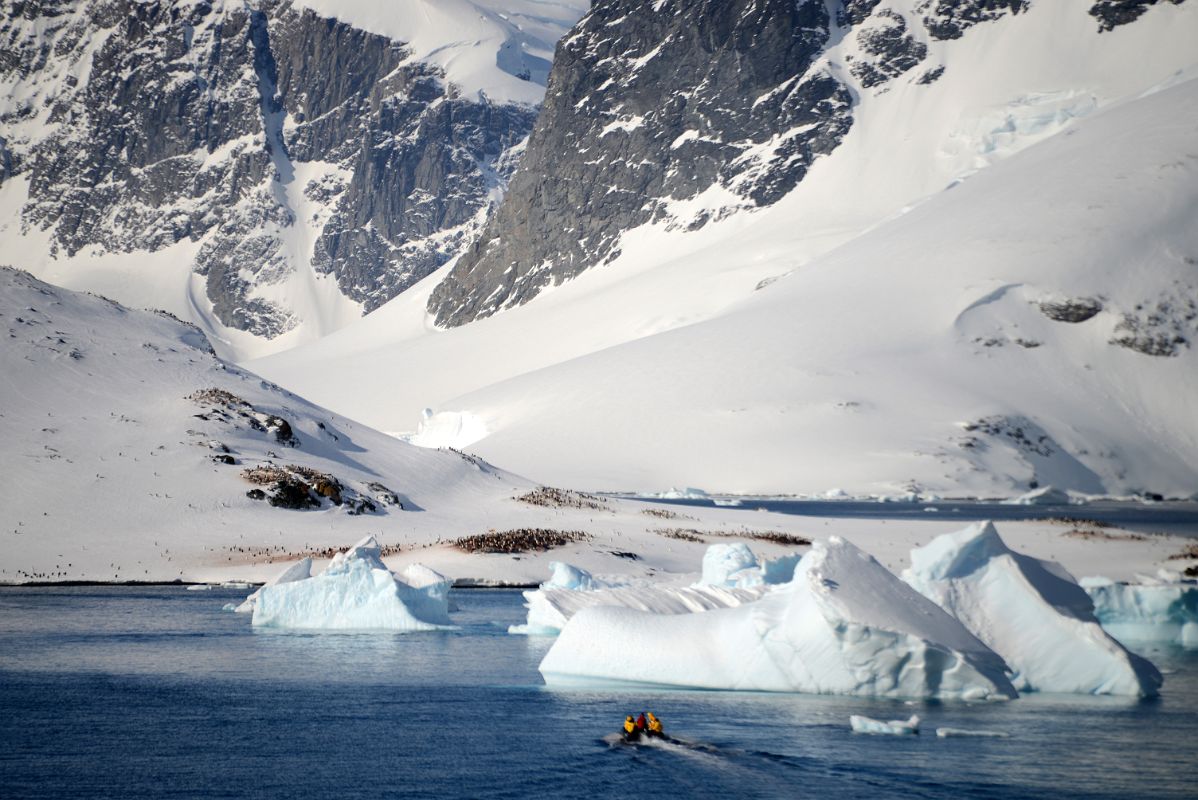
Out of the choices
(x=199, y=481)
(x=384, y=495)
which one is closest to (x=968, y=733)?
(x=199, y=481)

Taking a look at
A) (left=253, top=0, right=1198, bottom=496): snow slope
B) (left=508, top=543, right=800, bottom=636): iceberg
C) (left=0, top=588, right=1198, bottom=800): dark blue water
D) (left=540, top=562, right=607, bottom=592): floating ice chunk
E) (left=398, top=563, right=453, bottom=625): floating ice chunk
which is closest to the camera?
(left=0, top=588, right=1198, bottom=800): dark blue water

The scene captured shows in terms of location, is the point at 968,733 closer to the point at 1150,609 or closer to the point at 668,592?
the point at 668,592

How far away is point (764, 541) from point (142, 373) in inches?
1272

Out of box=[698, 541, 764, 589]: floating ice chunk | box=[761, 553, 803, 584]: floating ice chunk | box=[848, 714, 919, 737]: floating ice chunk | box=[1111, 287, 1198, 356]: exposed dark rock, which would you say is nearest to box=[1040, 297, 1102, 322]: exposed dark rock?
box=[1111, 287, 1198, 356]: exposed dark rock

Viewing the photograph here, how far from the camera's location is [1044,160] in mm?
135500

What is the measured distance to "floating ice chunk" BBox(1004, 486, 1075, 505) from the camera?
8706cm

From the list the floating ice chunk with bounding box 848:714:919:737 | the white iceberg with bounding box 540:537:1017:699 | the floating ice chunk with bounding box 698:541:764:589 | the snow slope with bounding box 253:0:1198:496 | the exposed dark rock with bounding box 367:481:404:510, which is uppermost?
the snow slope with bounding box 253:0:1198:496

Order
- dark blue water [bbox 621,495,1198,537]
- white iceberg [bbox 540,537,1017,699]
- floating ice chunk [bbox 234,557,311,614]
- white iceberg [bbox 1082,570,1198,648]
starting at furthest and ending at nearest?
dark blue water [bbox 621,495,1198,537]
floating ice chunk [bbox 234,557,311,614]
white iceberg [bbox 1082,570,1198,648]
white iceberg [bbox 540,537,1017,699]

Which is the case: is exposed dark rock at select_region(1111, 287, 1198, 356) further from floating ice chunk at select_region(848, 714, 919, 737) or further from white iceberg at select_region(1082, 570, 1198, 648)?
floating ice chunk at select_region(848, 714, 919, 737)

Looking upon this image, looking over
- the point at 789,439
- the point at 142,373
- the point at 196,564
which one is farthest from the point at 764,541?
the point at 789,439

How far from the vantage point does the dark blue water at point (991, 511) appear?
223 feet

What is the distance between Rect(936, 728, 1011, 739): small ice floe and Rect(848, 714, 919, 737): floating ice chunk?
0.42m

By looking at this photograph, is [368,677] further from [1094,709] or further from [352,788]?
[1094,709]

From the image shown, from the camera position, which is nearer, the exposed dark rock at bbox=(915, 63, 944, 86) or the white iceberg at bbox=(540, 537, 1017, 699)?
the white iceberg at bbox=(540, 537, 1017, 699)
